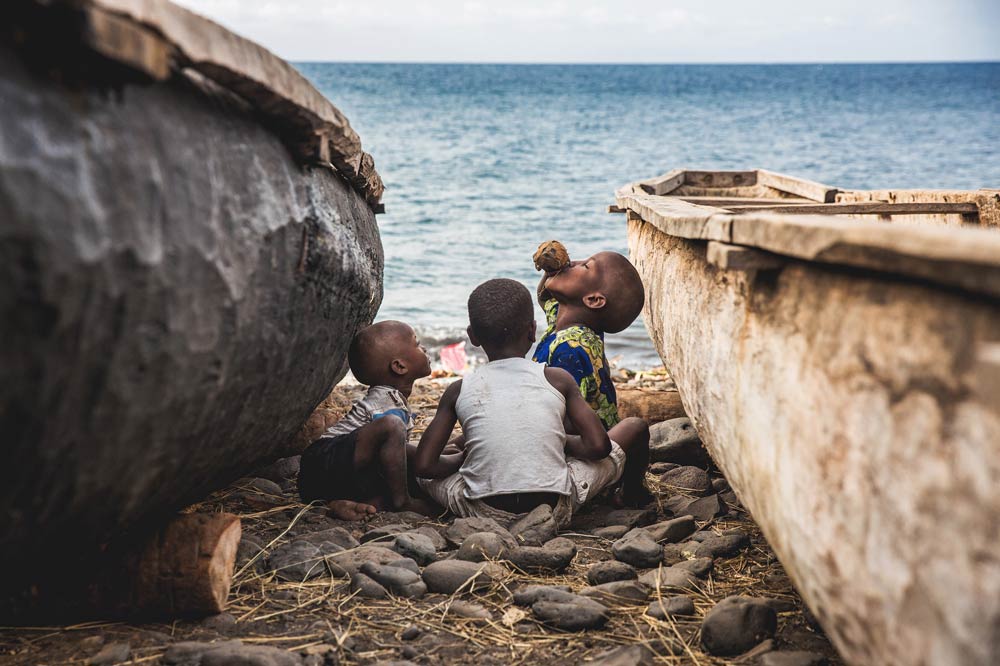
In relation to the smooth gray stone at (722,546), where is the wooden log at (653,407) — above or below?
below

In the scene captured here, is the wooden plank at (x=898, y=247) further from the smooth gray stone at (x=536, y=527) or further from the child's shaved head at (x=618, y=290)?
the child's shaved head at (x=618, y=290)

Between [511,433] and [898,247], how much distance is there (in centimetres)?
191

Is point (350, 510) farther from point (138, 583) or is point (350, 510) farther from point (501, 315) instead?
point (138, 583)

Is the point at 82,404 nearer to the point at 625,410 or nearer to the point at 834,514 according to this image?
the point at 834,514

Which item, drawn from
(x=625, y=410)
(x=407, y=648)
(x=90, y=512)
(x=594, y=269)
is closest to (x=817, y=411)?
(x=407, y=648)

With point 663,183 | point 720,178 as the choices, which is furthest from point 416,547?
point 720,178

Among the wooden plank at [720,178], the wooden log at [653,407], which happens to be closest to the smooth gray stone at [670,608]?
the wooden log at [653,407]

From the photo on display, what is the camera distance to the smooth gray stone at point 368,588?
2555 mm

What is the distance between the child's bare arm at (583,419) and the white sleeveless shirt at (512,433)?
0.09 ft

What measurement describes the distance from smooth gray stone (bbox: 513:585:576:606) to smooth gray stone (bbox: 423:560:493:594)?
124 millimetres

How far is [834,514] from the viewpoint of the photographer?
160 centimetres

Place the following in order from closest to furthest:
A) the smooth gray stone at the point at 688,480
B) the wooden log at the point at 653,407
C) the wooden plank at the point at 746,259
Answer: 1. the wooden plank at the point at 746,259
2. the smooth gray stone at the point at 688,480
3. the wooden log at the point at 653,407

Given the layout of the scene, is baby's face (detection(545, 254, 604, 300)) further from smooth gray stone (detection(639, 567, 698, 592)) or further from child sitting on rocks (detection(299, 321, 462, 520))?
smooth gray stone (detection(639, 567, 698, 592))

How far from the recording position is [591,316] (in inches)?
157
